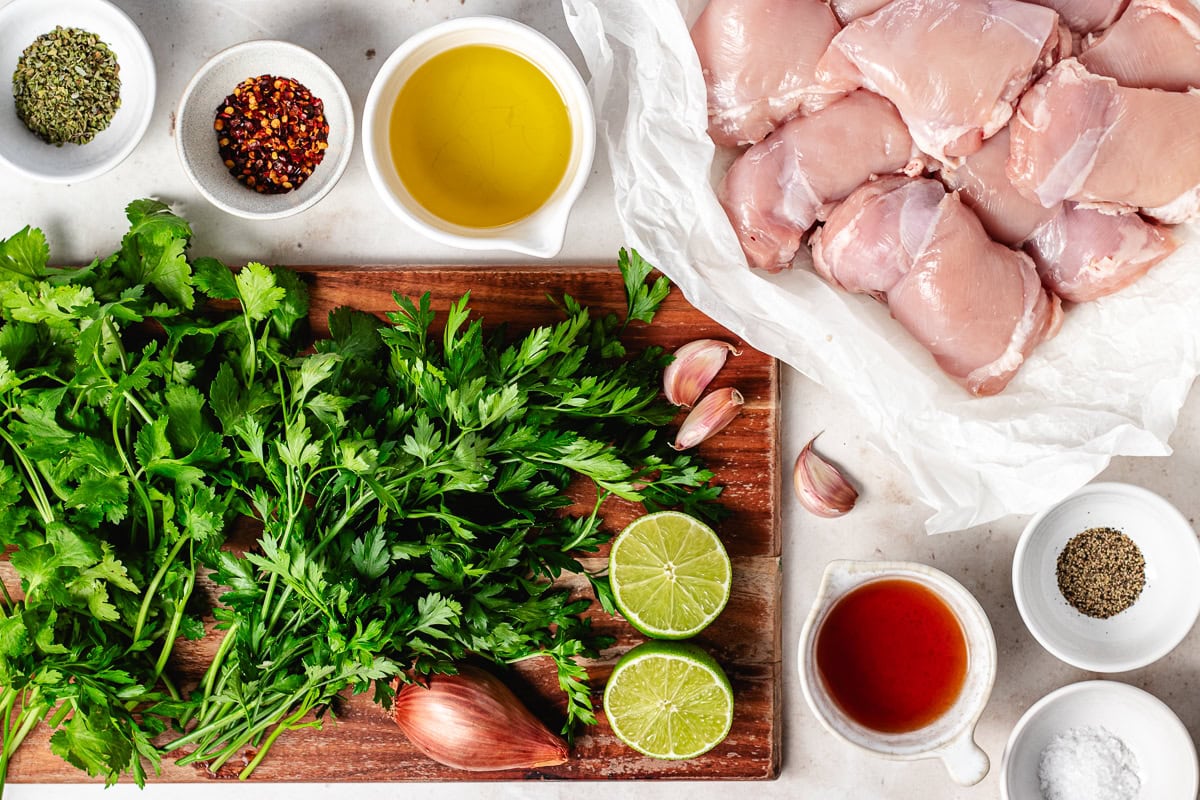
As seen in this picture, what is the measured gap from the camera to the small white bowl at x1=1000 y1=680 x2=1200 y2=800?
5.30 feet

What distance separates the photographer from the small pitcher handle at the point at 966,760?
159 centimetres

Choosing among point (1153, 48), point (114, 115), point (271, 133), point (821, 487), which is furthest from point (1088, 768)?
point (114, 115)

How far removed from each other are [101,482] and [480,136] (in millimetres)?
790

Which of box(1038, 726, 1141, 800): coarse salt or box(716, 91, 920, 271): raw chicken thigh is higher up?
box(716, 91, 920, 271): raw chicken thigh

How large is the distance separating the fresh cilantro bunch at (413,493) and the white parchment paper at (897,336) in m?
0.12

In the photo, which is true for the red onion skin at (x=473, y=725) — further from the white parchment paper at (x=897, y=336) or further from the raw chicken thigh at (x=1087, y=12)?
the raw chicken thigh at (x=1087, y=12)

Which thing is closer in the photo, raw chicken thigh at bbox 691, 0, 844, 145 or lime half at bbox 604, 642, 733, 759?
raw chicken thigh at bbox 691, 0, 844, 145

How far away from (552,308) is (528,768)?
770 millimetres

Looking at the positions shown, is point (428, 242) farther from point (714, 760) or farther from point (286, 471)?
point (714, 760)

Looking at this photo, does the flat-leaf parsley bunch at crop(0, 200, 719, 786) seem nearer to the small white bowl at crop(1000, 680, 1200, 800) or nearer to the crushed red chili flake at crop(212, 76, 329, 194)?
the crushed red chili flake at crop(212, 76, 329, 194)

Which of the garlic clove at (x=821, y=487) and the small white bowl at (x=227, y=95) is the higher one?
the small white bowl at (x=227, y=95)

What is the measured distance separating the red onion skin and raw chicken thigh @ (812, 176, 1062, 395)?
0.87 metres

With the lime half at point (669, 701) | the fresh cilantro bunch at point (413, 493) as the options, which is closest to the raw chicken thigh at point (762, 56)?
the fresh cilantro bunch at point (413, 493)

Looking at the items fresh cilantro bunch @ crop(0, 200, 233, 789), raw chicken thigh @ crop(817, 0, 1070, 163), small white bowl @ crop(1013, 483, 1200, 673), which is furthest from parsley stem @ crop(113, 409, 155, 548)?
small white bowl @ crop(1013, 483, 1200, 673)
